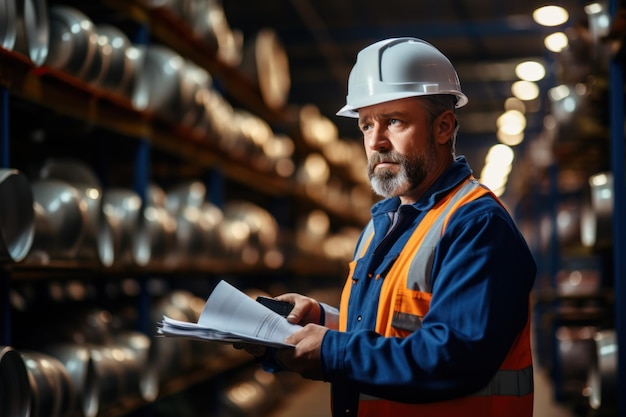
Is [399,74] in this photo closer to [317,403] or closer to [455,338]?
[455,338]

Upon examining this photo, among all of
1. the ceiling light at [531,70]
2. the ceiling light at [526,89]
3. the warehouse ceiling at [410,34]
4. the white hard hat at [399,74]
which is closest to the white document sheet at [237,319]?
the white hard hat at [399,74]

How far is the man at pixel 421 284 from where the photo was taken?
2.32m

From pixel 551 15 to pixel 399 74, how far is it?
24.9ft

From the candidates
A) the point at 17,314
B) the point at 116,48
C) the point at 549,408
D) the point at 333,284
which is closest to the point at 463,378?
the point at 116,48

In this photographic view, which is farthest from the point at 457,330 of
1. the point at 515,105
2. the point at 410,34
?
the point at 515,105

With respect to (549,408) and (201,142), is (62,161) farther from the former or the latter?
(549,408)

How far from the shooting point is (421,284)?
2.48 metres

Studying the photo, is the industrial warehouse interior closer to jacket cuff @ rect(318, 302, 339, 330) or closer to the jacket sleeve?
jacket cuff @ rect(318, 302, 339, 330)

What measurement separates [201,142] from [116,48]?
6.50 ft

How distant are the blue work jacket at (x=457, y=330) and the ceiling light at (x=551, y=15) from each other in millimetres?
7676

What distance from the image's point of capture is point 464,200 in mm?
2514

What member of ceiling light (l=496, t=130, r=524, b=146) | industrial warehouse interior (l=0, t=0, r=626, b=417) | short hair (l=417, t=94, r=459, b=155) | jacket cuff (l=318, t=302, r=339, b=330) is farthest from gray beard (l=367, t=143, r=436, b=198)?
ceiling light (l=496, t=130, r=524, b=146)

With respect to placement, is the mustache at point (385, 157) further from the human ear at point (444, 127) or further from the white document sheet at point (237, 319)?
the white document sheet at point (237, 319)

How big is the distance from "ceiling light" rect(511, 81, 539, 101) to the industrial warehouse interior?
3.16 meters
